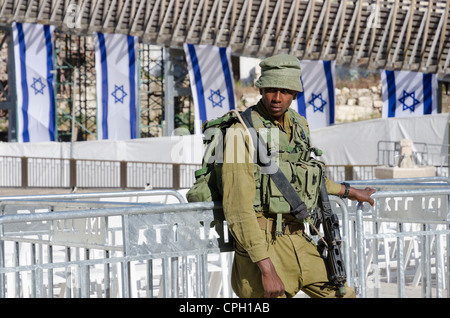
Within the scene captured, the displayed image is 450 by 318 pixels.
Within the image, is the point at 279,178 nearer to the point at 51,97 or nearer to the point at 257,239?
the point at 257,239

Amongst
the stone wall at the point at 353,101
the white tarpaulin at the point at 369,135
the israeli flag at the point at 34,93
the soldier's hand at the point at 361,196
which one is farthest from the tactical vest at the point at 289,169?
the stone wall at the point at 353,101

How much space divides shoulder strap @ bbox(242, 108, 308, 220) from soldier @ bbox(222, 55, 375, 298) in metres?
0.03

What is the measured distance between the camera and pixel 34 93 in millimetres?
28734

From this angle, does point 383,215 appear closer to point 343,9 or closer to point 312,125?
point 312,125

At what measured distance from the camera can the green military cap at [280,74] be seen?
4.41 meters

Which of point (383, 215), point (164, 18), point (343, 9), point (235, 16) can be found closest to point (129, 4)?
point (164, 18)

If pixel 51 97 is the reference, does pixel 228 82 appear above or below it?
above

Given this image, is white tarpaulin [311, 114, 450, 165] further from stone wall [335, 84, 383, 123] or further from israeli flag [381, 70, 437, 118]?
stone wall [335, 84, 383, 123]

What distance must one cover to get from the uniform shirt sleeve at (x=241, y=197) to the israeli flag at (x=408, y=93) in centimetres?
2509

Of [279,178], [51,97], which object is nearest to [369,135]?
[51,97]

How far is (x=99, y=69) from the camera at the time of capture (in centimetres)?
2861

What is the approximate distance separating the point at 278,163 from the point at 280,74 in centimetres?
44
